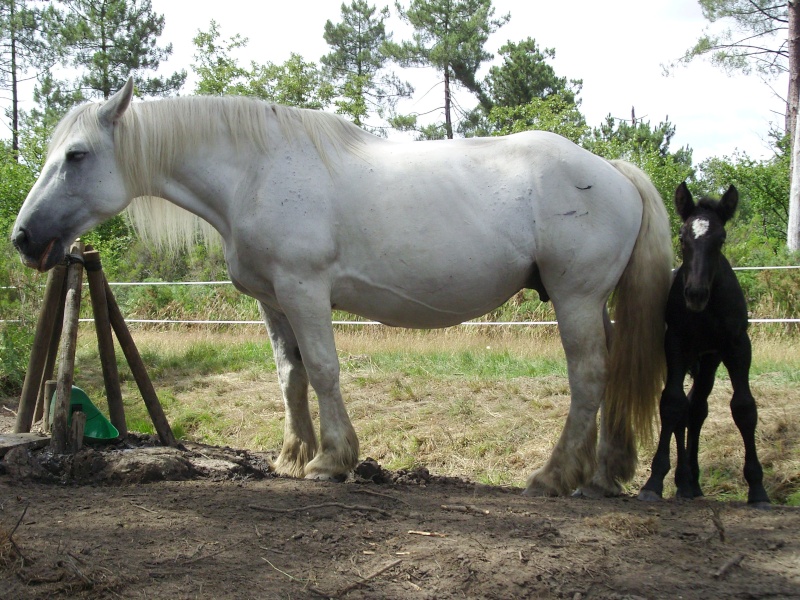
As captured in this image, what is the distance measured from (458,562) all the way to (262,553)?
0.79 metres

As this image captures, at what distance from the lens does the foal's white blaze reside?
13.6ft

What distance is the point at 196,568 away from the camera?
111 inches

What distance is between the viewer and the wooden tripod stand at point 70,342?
203 inches

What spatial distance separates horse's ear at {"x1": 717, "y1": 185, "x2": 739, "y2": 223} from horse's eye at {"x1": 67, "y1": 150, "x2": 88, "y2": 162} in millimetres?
3782

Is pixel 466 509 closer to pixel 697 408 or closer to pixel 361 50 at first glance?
pixel 697 408

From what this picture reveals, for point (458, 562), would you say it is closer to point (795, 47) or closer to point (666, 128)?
point (795, 47)

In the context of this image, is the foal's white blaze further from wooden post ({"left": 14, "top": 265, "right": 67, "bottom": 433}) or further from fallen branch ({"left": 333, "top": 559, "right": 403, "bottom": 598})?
wooden post ({"left": 14, "top": 265, "right": 67, "bottom": 433})

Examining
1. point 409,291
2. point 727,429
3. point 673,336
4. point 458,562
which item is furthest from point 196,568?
point 727,429

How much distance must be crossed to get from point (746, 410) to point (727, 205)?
119 cm

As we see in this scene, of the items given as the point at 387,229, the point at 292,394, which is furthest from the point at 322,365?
the point at 387,229

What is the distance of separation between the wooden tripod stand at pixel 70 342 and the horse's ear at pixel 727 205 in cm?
407

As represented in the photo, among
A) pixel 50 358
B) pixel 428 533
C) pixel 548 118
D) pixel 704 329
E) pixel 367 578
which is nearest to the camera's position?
pixel 367 578

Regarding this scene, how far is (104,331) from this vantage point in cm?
543

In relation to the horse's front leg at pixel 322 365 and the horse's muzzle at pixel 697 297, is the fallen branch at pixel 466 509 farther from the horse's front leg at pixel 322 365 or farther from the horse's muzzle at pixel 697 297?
the horse's muzzle at pixel 697 297
